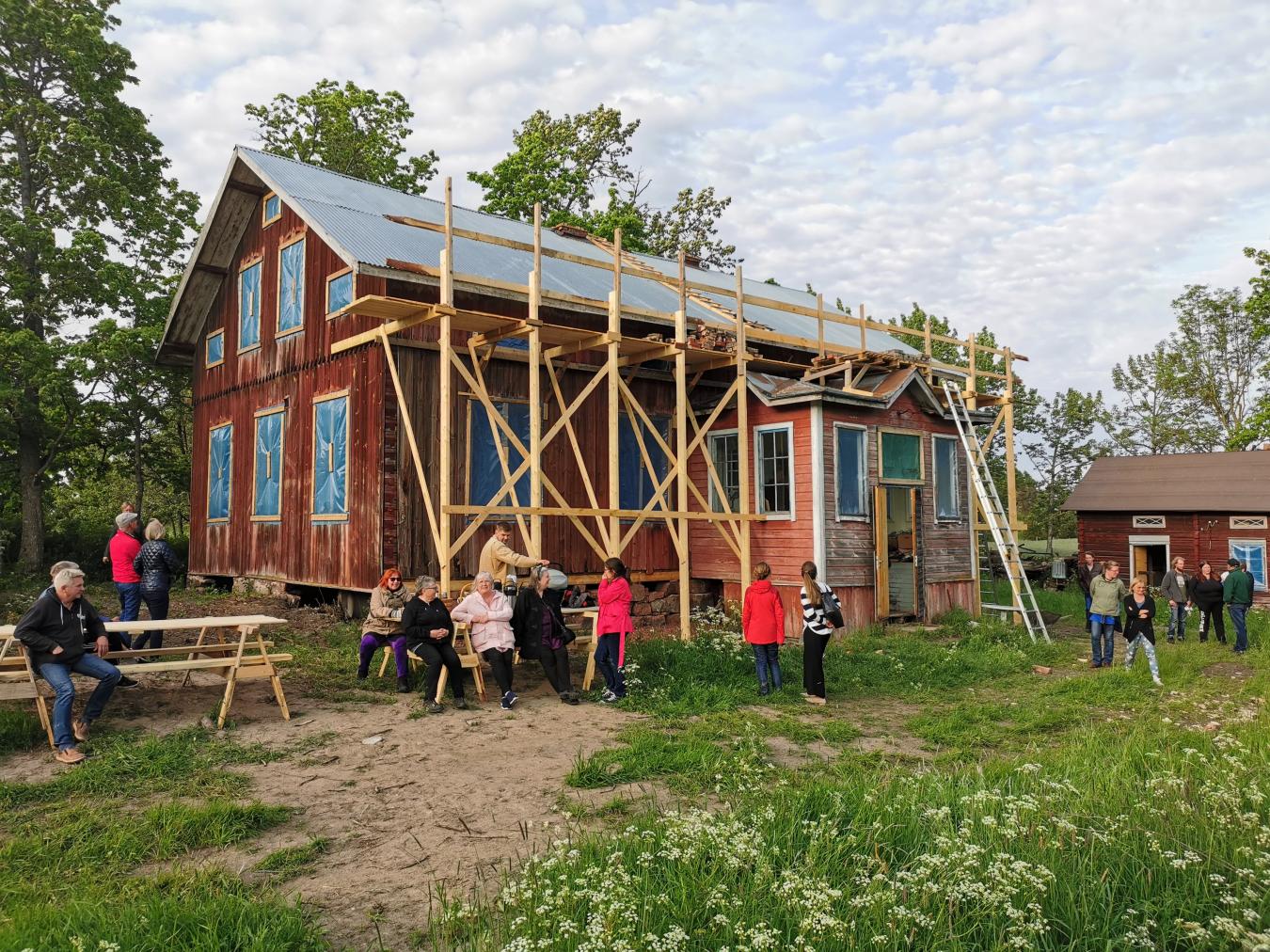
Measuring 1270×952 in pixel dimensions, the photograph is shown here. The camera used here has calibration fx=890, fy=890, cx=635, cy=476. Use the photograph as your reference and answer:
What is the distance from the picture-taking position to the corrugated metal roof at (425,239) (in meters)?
13.1

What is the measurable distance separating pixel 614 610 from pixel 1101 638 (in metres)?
7.19

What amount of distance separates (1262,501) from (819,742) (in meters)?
22.1

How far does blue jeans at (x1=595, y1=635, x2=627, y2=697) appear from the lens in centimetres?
944

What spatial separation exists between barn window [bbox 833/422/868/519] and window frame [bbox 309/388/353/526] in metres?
7.75

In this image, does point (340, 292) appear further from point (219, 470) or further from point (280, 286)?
point (219, 470)

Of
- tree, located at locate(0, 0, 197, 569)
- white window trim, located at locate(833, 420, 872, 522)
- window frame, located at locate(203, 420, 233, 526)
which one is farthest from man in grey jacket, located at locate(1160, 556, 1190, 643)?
tree, located at locate(0, 0, 197, 569)

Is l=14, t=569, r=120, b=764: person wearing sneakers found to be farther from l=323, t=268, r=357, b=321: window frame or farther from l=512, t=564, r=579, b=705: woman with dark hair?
l=323, t=268, r=357, b=321: window frame

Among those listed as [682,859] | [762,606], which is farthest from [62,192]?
[682,859]

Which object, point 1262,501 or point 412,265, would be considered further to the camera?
point 1262,501

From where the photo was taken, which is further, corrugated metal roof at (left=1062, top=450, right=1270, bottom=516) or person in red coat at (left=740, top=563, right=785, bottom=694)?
corrugated metal roof at (left=1062, top=450, right=1270, bottom=516)

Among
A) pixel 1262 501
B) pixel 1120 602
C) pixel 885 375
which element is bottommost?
pixel 1120 602

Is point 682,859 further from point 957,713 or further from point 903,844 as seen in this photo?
point 957,713

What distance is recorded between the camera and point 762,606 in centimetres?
977

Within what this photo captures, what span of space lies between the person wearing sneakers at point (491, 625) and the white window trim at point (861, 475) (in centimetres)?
709
